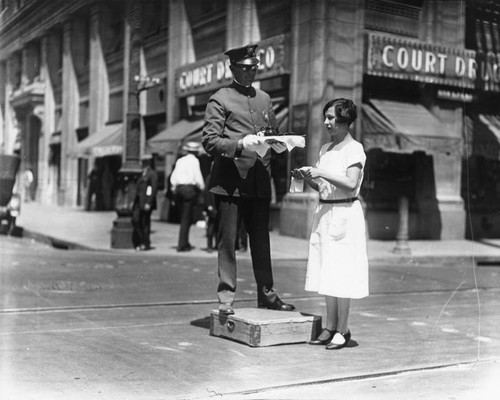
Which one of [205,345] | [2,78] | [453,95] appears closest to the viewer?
[205,345]

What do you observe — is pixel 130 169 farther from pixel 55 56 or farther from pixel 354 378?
pixel 354 378

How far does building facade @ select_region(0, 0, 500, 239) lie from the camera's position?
40.1 ft

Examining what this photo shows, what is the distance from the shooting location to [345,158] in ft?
16.8

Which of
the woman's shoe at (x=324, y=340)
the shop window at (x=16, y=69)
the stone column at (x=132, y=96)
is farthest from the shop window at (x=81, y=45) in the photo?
the woman's shoe at (x=324, y=340)

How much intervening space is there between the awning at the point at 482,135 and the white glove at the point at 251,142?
11633 millimetres

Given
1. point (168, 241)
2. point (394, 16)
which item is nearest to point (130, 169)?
point (168, 241)

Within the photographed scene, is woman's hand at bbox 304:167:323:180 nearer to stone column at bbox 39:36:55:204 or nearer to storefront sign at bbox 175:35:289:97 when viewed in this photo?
stone column at bbox 39:36:55:204

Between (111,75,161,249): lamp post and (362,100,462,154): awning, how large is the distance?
13.3 feet

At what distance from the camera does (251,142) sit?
505 cm

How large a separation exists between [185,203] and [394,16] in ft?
18.2

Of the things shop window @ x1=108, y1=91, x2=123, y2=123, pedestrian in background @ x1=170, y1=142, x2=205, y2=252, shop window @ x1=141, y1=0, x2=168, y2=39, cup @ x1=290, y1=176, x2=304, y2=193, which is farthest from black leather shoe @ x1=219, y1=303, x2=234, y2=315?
shop window @ x1=108, y1=91, x2=123, y2=123

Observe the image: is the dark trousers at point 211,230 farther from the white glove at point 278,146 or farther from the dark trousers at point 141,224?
the white glove at point 278,146

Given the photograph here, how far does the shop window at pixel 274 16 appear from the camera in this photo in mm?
11875

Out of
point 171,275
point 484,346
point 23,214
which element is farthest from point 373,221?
point 484,346
